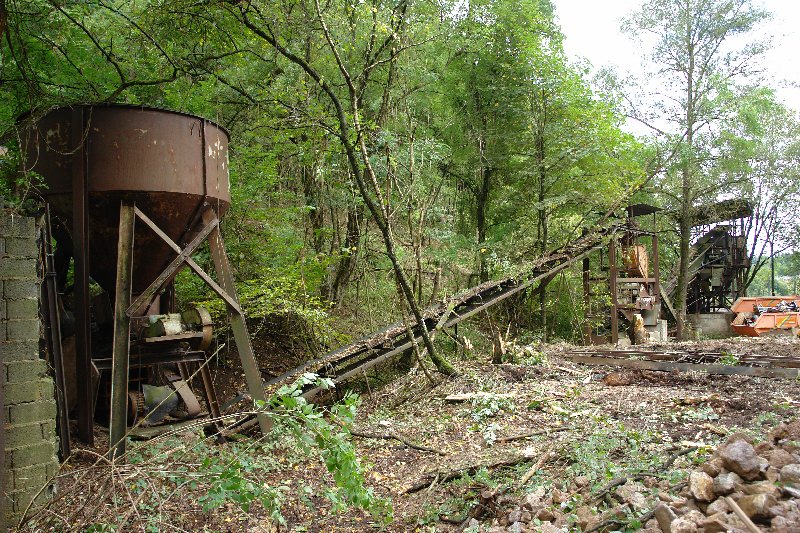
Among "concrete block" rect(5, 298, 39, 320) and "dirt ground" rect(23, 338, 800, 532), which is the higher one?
"concrete block" rect(5, 298, 39, 320)

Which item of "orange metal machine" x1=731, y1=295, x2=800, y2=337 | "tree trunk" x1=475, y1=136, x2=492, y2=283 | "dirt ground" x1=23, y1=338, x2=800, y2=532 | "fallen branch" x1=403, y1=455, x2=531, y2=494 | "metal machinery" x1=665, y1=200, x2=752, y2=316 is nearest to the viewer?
"dirt ground" x1=23, y1=338, x2=800, y2=532

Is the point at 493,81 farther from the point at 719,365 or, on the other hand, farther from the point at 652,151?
the point at 719,365

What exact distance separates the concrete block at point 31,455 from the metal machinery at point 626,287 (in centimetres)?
1245

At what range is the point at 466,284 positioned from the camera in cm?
1556

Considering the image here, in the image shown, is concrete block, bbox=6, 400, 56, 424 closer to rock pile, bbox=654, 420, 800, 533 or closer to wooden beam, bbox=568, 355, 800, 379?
rock pile, bbox=654, 420, 800, 533

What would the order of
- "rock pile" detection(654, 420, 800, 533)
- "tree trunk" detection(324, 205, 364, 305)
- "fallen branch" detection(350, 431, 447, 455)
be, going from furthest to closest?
"tree trunk" detection(324, 205, 364, 305) < "fallen branch" detection(350, 431, 447, 455) < "rock pile" detection(654, 420, 800, 533)

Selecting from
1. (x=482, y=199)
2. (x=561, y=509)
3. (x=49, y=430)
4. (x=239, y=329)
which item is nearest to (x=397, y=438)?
(x=239, y=329)

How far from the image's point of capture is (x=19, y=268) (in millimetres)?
4434

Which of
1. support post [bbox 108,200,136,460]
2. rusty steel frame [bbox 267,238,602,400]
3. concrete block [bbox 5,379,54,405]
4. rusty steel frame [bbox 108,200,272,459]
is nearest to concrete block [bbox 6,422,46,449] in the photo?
concrete block [bbox 5,379,54,405]

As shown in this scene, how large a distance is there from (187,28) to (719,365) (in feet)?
26.0

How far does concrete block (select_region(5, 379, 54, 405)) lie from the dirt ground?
80 centimetres

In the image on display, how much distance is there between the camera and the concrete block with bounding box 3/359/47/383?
14.0ft

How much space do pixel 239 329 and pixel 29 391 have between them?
2.35 metres

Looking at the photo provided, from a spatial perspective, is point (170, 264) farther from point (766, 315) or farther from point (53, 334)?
point (766, 315)
